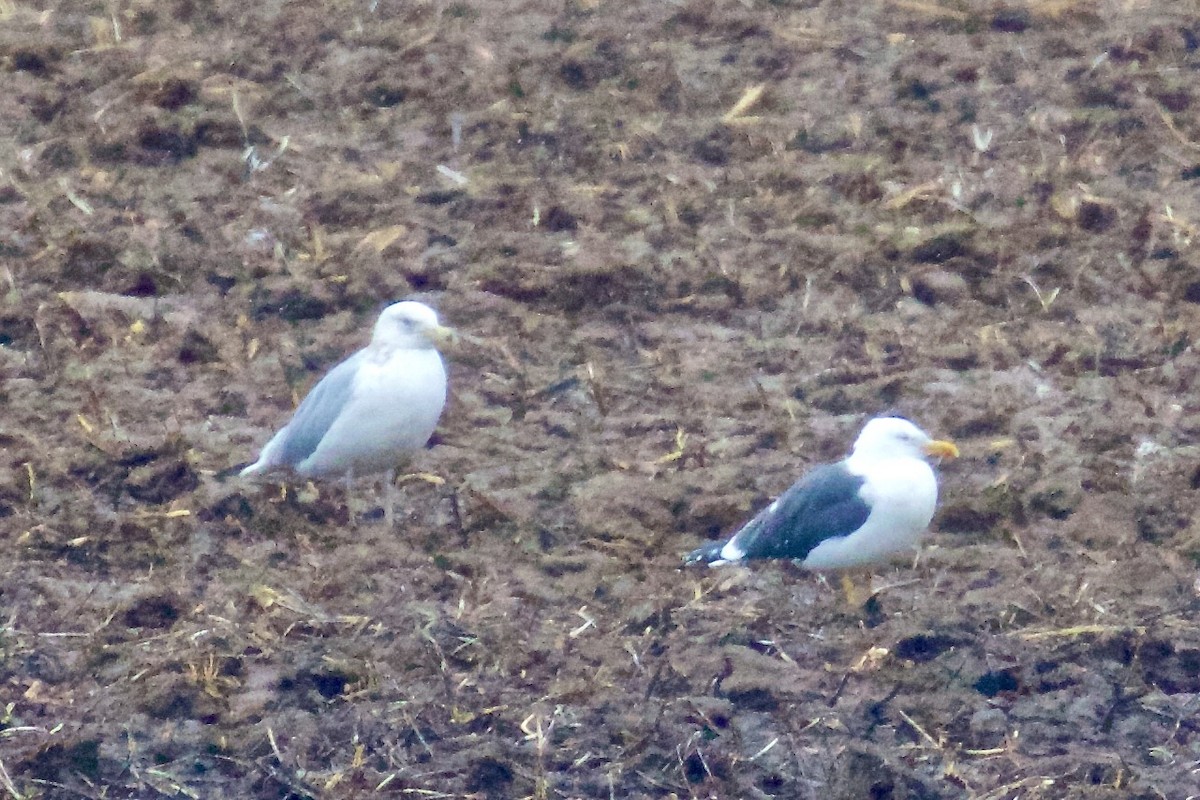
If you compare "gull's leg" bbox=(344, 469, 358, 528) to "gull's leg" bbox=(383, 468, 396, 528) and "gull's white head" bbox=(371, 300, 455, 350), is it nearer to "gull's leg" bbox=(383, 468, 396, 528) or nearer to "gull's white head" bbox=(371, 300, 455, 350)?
"gull's leg" bbox=(383, 468, 396, 528)

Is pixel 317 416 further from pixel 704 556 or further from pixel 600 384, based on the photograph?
pixel 704 556

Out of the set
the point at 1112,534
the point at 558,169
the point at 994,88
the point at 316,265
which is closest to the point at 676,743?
the point at 1112,534

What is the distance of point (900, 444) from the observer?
506 centimetres

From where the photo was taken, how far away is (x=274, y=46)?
7566 mm

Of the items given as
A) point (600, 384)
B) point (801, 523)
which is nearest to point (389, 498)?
point (600, 384)

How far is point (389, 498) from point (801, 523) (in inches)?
51.7

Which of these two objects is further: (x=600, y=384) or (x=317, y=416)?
(x=600, y=384)

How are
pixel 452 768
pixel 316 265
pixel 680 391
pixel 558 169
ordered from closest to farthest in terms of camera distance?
pixel 452 768
pixel 680 391
pixel 316 265
pixel 558 169

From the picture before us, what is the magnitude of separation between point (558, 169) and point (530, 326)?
1055 mm

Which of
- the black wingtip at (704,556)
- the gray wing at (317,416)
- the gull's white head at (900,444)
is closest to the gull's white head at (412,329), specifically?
the gray wing at (317,416)

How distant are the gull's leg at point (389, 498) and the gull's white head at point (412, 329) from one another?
43cm

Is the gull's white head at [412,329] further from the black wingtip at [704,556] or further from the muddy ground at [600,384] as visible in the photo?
the black wingtip at [704,556]

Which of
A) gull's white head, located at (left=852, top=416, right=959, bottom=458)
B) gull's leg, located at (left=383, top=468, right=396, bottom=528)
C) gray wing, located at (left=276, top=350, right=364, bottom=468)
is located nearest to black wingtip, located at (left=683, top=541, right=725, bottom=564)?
gull's white head, located at (left=852, top=416, right=959, bottom=458)

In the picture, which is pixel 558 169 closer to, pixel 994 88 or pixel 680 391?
pixel 680 391
